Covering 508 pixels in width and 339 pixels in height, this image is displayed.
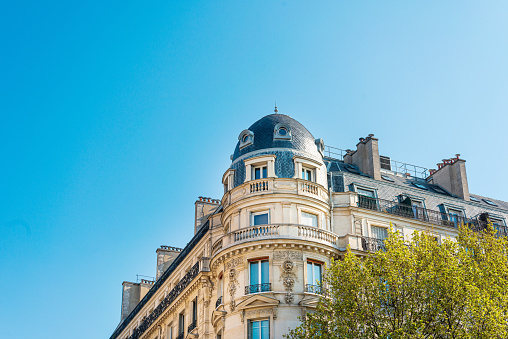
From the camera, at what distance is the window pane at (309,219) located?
30009 mm

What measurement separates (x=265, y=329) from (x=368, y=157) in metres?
12.0

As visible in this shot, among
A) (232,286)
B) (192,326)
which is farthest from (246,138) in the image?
(192,326)

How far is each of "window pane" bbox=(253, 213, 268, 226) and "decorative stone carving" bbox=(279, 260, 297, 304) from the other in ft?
7.72

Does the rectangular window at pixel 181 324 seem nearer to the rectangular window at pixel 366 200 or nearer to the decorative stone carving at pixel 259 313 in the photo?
the decorative stone carving at pixel 259 313

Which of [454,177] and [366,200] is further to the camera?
[454,177]

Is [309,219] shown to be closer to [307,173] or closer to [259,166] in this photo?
[307,173]

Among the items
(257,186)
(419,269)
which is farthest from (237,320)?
(419,269)

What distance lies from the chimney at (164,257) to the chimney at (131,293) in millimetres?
7043

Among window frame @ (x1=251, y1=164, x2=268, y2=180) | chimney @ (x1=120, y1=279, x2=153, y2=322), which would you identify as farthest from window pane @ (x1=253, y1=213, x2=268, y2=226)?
chimney @ (x1=120, y1=279, x2=153, y2=322)

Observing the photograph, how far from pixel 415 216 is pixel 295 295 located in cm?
882

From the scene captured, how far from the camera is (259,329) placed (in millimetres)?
27547

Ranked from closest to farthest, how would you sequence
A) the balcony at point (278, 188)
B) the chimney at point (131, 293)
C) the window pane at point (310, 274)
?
the window pane at point (310, 274) → the balcony at point (278, 188) → the chimney at point (131, 293)

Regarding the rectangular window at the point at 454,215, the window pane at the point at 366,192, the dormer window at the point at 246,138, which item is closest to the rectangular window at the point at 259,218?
the dormer window at the point at 246,138

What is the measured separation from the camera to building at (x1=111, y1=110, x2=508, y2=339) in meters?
28.2
